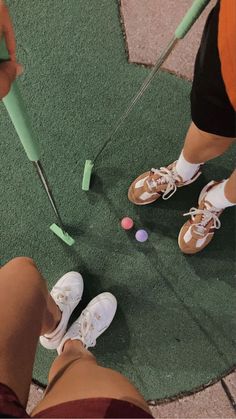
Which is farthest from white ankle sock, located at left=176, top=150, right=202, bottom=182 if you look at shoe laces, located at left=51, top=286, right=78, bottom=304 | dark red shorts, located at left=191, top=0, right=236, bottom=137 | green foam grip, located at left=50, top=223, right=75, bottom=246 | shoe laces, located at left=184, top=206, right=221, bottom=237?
shoe laces, located at left=51, top=286, right=78, bottom=304

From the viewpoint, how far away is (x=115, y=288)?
1.55 metres

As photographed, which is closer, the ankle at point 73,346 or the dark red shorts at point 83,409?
the dark red shorts at point 83,409

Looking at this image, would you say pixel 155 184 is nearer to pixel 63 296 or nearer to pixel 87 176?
pixel 87 176

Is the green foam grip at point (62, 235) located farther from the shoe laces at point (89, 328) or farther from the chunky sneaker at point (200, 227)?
the chunky sneaker at point (200, 227)

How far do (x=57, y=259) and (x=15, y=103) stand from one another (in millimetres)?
858

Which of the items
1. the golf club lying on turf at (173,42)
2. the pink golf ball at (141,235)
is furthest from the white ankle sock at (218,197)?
the golf club lying on turf at (173,42)

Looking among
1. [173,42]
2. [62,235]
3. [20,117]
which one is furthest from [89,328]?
[173,42]

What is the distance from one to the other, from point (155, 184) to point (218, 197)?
24 centimetres

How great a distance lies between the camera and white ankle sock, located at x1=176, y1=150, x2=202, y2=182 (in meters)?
1.43

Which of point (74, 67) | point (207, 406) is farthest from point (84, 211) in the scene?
point (207, 406)

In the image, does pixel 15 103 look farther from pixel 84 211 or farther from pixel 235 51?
pixel 84 211

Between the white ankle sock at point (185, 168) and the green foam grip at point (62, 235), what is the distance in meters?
0.47

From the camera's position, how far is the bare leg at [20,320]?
0.92m

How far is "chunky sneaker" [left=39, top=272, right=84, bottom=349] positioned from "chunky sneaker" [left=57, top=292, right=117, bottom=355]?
0.03m
